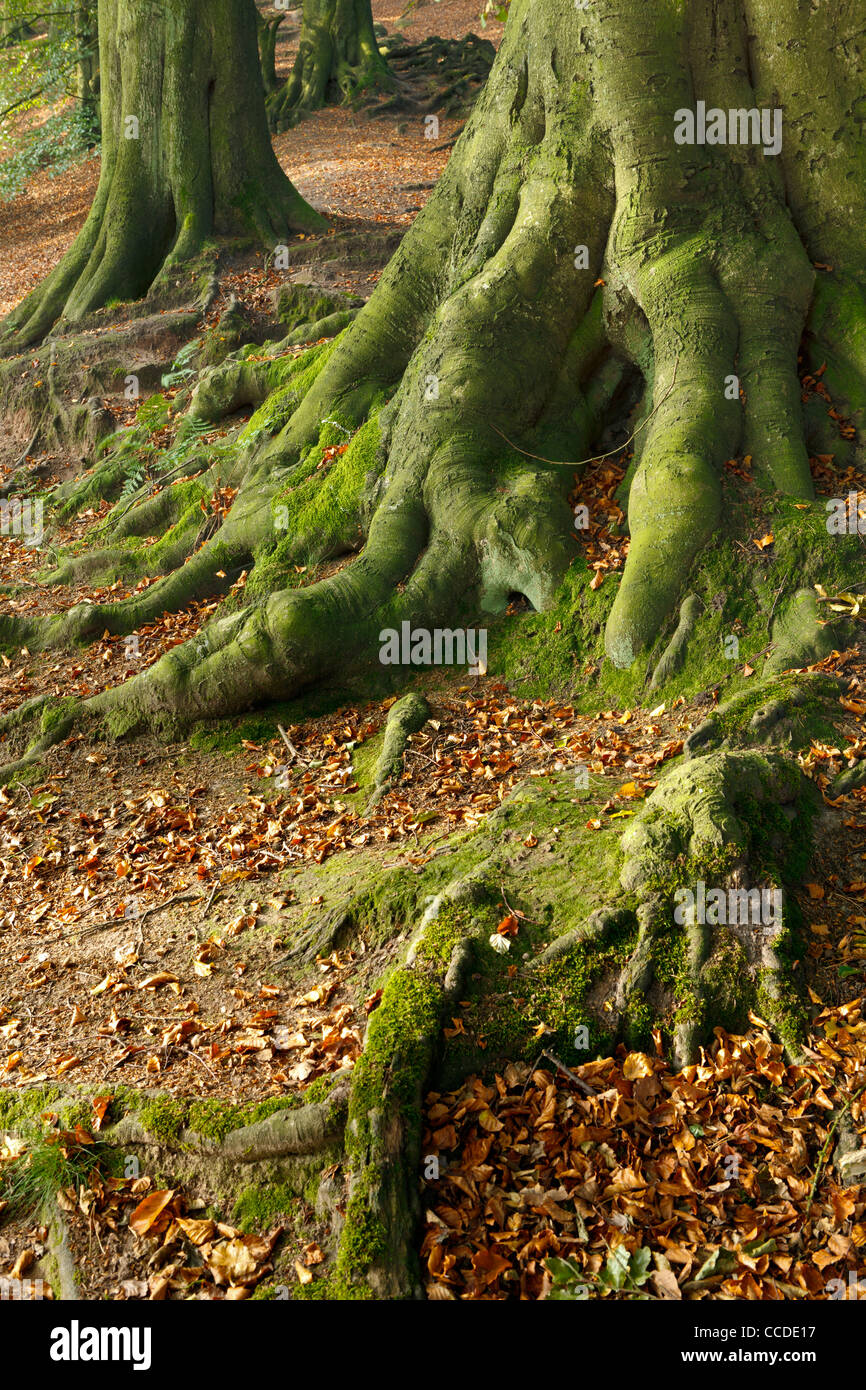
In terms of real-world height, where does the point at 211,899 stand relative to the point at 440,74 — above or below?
below

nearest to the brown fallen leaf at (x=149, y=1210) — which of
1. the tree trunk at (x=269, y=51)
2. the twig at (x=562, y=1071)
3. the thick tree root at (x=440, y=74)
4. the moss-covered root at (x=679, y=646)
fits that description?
the twig at (x=562, y=1071)

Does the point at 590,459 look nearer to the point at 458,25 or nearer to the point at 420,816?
the point at 420,816

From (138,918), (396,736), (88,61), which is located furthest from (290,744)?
(88,61)

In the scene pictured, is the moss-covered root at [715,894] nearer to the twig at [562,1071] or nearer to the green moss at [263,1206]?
the twig at [562,1071]

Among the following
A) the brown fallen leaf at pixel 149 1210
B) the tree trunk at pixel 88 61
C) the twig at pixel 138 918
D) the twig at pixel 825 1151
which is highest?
the tree trunk at pixel 88 61

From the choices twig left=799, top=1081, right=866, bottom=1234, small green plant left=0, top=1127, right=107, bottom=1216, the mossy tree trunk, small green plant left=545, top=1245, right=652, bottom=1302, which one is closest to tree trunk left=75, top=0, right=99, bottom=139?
the mossy tree trunk

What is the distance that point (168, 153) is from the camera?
46.1 feet

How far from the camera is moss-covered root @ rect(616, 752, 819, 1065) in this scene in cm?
376

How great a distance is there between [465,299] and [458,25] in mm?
36457

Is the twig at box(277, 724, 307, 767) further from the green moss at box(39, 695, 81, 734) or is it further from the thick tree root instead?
the thick tree root

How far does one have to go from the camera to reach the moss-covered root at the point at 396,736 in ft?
19.6

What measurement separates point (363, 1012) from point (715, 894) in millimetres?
1464

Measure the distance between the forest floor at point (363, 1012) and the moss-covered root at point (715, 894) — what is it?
131mm

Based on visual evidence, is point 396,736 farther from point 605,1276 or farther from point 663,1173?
point 605,1276
